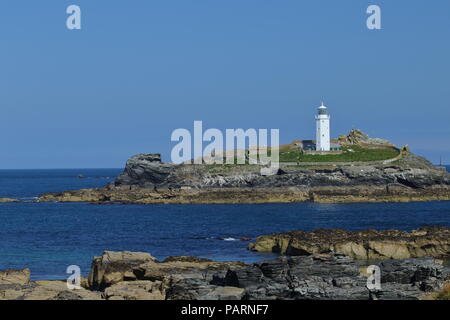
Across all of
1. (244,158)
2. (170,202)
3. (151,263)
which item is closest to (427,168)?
(244,158)

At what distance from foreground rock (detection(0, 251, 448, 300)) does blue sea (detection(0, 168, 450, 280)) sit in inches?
362

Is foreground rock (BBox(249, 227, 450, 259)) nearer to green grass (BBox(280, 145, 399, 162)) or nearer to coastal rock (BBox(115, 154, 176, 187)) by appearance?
green grass (BBox(280, 145, 399, 162))

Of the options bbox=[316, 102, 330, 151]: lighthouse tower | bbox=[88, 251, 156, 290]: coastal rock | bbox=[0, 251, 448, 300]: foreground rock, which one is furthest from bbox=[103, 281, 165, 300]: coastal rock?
bbox=[316, 102, 330, 151]: lighthouse tower

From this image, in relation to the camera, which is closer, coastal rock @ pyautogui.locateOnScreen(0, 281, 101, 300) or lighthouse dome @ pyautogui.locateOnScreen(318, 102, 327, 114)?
coastal rock @ pyautogui.locateOnScreen(0, 281, 101, 300)

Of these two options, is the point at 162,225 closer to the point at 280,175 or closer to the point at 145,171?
the point at 280,175

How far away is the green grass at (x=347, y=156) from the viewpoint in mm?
119750

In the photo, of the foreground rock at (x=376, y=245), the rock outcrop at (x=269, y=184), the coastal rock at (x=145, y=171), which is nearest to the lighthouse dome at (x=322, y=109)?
the rock outcrop at (x=269, y=184)

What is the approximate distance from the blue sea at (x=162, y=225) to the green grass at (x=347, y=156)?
888 inches

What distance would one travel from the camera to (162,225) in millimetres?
71125

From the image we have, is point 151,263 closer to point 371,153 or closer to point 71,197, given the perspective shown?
point 71,197

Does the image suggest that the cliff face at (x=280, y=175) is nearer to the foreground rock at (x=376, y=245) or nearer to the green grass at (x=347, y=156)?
the green grass at (x=347, y=156)

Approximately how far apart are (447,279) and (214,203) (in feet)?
240

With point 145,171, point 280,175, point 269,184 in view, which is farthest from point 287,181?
point 145,171

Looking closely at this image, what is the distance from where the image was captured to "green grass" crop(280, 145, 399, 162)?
393 ft
